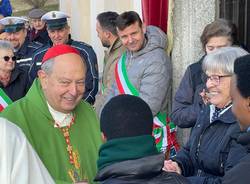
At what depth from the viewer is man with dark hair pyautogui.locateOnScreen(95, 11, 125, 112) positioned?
21.5ft

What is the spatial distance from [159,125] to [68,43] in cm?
185

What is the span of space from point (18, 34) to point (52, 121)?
3.89 m

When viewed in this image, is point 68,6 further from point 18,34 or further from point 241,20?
point 241,20

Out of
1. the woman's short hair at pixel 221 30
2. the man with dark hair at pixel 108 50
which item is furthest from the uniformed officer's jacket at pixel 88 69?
the woman's short hair at pixel 221 30

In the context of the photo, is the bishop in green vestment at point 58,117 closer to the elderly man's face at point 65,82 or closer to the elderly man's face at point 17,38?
the elderly man's face at point 65,82

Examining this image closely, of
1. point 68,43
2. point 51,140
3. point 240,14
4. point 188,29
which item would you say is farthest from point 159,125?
point 51,140

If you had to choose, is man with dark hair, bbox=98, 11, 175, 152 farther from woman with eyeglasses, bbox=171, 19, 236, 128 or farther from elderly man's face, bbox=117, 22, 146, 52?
woman with eyeglasses, bbox=171, 19, 236, 128

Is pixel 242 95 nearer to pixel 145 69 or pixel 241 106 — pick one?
pixel 241 106

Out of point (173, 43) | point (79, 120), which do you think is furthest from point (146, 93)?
point (79, 120)

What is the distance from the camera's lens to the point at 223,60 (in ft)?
14.3

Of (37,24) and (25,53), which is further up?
(37,24)

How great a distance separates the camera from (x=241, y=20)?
696cm

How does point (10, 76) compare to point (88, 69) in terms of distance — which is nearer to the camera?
point (10, 76)

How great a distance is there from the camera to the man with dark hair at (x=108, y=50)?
21.5 ft
